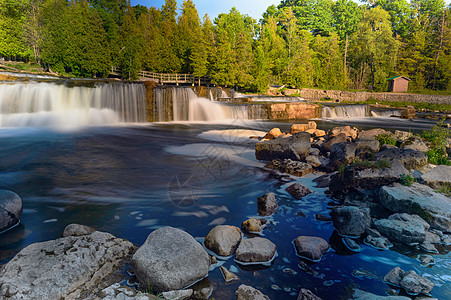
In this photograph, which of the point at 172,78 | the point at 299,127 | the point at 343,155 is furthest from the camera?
the point at 172,78

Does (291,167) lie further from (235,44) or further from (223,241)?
(235,44)

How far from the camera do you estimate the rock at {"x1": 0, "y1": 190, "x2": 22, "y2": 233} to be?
4898 millimetres

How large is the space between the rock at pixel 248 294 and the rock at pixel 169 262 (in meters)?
0.56

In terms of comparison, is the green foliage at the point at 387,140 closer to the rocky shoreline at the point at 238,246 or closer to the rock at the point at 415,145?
the rock at the point at 415,145

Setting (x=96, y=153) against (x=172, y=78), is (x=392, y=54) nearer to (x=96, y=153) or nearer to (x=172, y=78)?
(x=172, y=78)

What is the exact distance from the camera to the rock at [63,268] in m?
3.14

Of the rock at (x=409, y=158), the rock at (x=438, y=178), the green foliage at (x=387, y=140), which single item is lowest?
the rock at (x=438, y=178)

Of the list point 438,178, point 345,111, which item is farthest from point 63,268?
point 345,111

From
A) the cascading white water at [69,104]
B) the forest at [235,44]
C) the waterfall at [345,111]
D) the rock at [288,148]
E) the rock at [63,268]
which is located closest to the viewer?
the rock at [63,268]

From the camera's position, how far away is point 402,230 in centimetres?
465

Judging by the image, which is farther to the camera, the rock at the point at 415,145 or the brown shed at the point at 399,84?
the brown shed at the point at 399,84

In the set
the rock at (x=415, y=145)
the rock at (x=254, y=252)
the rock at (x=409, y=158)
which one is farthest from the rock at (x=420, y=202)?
the rock at (x=415, y=145)

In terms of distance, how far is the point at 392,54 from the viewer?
5166cm

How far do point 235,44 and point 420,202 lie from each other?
1677 inches
